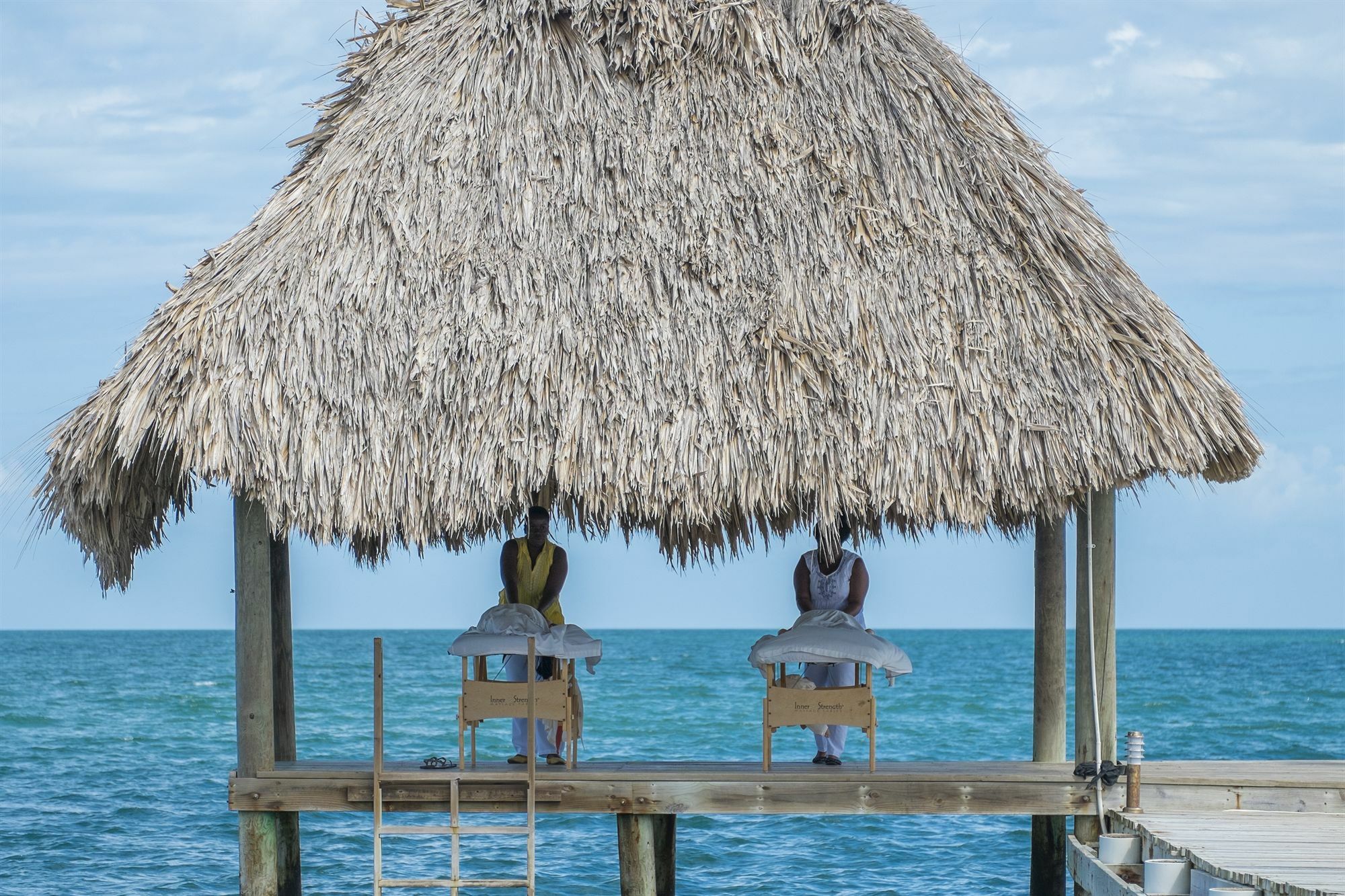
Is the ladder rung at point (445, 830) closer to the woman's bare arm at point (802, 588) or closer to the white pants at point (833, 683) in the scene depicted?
the white pants at point (833, 683)

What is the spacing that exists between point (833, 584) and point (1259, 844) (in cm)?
264

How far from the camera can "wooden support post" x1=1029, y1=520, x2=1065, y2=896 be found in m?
7.58

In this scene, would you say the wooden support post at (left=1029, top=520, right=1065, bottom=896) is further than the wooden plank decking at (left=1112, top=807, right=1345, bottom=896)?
Yes

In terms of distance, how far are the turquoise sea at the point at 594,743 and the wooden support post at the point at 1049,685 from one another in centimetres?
361

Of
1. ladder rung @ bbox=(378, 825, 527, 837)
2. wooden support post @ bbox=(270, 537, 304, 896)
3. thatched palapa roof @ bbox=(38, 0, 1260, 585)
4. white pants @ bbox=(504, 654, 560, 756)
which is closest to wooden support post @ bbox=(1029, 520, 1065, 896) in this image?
thatched palapa roof @ bbox=(38, 0, 1260, 585)

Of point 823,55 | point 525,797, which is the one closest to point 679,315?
point 823,55

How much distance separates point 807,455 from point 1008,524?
2273 mm

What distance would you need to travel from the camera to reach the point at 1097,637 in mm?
6680

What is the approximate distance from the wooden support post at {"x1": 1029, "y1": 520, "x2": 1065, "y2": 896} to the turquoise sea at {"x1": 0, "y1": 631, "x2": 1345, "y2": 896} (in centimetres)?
361

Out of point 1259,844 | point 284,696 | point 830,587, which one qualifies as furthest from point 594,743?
point 1259,844

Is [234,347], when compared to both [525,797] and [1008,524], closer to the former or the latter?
[525,797]

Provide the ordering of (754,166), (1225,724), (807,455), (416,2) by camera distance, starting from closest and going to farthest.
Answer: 1. (807,455)
2. (754,166)
3. (416,2)
4. (1225,724)

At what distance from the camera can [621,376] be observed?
662cm

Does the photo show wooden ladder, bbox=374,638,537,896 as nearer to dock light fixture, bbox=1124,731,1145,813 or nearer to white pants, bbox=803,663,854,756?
white pants, bbox=803,663,854,756
